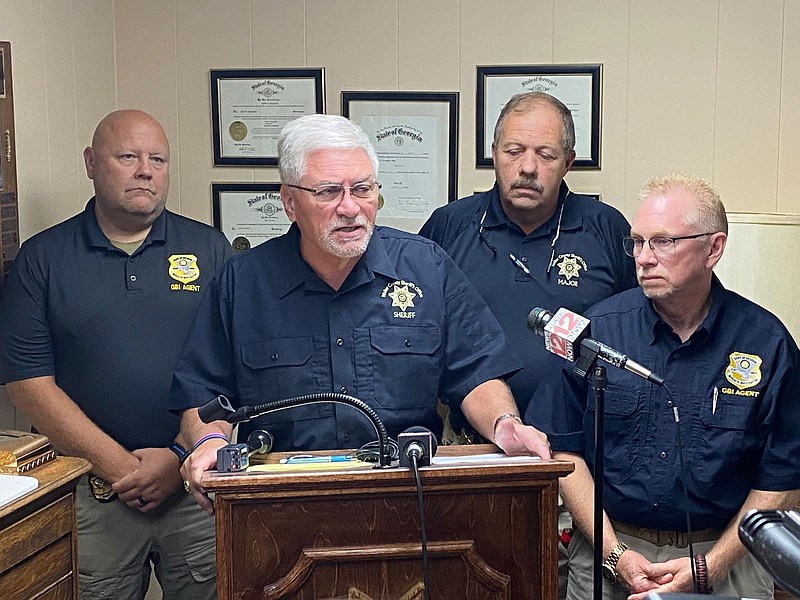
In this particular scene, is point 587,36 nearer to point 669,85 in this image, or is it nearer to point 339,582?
point 669,85

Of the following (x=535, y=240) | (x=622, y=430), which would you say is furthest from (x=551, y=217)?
(x=622, y=430)

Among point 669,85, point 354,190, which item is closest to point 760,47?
point 669,85

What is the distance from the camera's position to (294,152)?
7.38ft

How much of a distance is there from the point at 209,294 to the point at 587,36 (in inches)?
63.2

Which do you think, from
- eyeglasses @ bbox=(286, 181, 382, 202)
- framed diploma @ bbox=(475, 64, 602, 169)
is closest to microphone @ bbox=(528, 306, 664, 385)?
eyeglasses @ bbox=(286, 181, 382, 202)

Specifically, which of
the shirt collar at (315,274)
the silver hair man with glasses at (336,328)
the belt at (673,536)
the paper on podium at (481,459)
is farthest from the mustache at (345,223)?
the belt at (673,536)

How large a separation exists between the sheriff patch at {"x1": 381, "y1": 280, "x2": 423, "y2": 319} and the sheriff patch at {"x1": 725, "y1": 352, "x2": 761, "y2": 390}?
720mm

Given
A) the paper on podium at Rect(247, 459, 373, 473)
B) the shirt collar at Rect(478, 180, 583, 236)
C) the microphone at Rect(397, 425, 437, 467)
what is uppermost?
the shirt collar at Rect(478, 180, 583, 236)

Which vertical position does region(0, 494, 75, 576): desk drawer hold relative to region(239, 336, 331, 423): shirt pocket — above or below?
below

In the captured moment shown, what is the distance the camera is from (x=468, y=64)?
129 inches

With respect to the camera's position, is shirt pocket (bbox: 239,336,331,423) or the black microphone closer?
the black microphone

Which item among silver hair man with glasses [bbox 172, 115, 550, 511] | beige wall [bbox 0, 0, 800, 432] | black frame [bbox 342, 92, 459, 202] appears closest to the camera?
silver hair man with glasses [bbox 172, 115, 550, 511]

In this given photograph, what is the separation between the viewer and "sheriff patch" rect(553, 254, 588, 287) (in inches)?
108

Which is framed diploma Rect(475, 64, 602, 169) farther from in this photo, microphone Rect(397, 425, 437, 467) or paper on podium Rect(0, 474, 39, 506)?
paper on podium Rect(0, 474, 39, 506)
